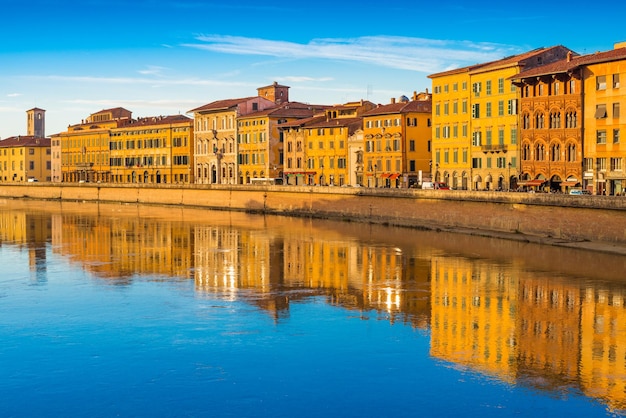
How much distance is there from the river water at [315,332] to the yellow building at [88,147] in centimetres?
8729

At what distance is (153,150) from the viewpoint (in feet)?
408

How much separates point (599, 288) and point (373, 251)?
16.0m

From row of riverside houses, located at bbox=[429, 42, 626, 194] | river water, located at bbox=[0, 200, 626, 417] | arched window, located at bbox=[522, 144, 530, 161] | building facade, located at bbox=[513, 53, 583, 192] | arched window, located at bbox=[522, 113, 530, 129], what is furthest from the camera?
arched window, located at bbox=[522, 144, 530, 161]

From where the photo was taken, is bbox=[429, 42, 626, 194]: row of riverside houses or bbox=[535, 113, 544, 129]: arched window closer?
bbox=[429, 42, 626, 194]: row of riverside houses

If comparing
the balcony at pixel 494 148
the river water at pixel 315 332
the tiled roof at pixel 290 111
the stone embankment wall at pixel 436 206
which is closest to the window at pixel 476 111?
the balcony at pixel 494 148

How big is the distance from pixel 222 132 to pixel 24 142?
56.4 metres

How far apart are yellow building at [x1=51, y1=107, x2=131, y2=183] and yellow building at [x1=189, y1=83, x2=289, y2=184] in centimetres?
2218

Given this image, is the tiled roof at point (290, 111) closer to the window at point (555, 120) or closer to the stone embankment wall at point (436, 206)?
the stone embankment wall at point (436, 206)

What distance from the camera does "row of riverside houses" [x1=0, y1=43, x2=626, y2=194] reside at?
5981 centimetres

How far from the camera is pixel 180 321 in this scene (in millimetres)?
29531

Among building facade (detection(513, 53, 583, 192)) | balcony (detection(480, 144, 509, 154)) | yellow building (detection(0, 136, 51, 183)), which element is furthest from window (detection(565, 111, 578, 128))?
yellow building (detection(0, 136, 51, 183))

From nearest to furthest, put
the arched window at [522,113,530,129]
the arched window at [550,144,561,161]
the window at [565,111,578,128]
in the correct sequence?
1. the window at [565,111,578,128]
2. the arched window at [550,144,561,161]
3. the arched window at [522,113,530,129]

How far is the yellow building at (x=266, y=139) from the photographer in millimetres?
103250

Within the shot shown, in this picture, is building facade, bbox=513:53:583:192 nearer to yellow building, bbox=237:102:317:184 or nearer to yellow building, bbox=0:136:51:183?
yellow building, bbox=237:102:317:184
